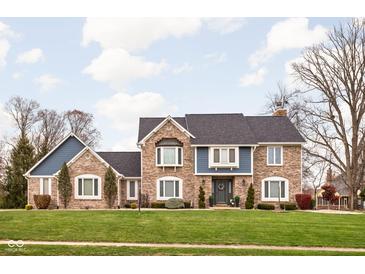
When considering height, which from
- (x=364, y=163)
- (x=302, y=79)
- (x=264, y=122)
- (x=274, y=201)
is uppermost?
(x=302, y=79)

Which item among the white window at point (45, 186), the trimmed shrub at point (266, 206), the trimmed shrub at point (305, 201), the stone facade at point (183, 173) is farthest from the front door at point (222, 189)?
the white window at point (45, 186)

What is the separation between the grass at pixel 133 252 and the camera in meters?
17.9

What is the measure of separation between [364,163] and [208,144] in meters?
14.6

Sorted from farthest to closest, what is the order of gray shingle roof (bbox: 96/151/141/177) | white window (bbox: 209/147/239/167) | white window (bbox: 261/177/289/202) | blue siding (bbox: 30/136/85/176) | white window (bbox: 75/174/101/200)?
gray shingle roof (bbox: 96/151/141/177), white window (bbox: 261/177/289/202), blue siding (bbox: 30/136/85/176), white window (bbox: 209/147/239/167), white window (bbox: 75/174/101/200)

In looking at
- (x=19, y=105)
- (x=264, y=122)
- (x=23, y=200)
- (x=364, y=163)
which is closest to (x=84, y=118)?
(x=19, y=105)

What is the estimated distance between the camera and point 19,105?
55.2 meters

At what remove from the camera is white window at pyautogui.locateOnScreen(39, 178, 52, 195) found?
37.8 m

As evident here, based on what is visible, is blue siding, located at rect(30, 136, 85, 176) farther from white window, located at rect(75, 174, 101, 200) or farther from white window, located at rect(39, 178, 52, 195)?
white window, located at rect(75, 174, 101, 200)

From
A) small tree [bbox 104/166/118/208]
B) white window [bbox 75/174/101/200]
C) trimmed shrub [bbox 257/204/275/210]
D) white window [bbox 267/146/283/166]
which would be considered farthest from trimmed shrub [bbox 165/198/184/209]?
white window [bbox 267/146/283/166]

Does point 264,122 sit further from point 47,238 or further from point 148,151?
point 47,238

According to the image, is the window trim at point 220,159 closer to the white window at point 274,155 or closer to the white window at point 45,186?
the white window at point 274,155

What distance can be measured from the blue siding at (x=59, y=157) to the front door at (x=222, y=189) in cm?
1027

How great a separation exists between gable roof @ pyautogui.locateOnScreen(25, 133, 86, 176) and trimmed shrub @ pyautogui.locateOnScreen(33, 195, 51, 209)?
6.15ft

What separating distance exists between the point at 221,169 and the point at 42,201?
12792 millimetres
